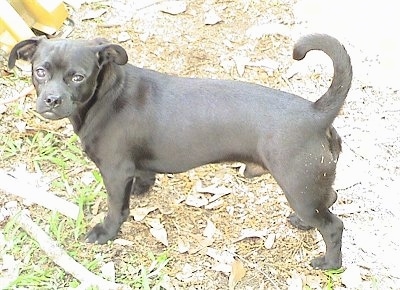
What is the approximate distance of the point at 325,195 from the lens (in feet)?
11.3

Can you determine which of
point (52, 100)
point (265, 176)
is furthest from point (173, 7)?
point (52, 100)

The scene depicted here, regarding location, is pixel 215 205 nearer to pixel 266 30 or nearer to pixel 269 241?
pixel 269 241

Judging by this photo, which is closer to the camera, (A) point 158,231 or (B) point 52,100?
(B) point 52,100

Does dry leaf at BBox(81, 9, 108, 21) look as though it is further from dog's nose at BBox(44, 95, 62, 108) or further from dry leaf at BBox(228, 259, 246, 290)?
dry leaf at BBox(228, 259, 246, 290)

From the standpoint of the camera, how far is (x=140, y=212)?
4102 millimetres

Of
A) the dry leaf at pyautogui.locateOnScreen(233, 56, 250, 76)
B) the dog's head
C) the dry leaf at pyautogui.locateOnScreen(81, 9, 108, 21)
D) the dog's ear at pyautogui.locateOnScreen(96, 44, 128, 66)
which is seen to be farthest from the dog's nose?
the dry leaf at pyautogui.locateOnScreen(81, 9, 108, 21)

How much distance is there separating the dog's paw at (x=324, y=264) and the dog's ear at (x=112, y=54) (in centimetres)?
147

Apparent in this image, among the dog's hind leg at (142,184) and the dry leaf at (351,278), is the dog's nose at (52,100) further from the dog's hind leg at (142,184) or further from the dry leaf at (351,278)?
the dry leaf at (351,278)

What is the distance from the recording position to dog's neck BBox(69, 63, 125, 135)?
348cm

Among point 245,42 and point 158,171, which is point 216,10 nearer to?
point 245,42

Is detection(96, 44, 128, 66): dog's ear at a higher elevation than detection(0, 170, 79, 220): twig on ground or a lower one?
higher

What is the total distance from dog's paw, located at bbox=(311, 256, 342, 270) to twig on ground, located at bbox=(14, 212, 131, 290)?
1.00 metres

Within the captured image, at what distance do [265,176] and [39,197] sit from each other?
4.29 feet

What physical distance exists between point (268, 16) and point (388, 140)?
1.38m
